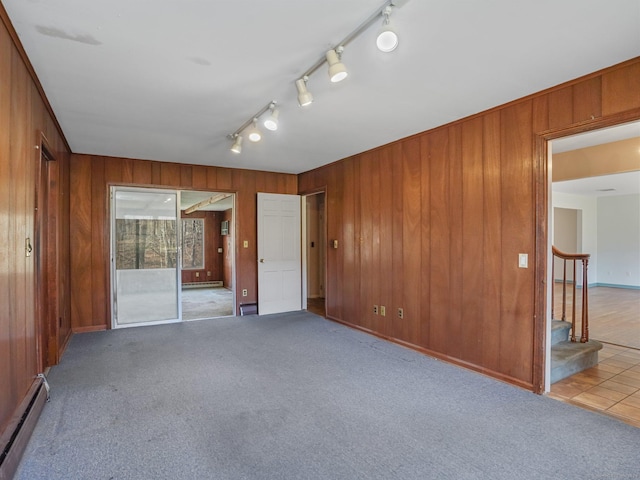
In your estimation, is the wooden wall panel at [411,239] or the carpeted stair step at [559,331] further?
the wooden wall panel at [411,239]

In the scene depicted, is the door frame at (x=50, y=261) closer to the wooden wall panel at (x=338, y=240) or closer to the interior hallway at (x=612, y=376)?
the wooden wall panel at (x=338, y=240)

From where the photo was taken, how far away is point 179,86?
270 cm

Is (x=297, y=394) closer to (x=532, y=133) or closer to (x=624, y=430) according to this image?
(x=624, y=430)

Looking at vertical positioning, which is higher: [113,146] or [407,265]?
[113,146]

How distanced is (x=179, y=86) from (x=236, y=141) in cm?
132

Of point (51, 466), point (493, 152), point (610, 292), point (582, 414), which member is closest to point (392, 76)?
point (493, 152)

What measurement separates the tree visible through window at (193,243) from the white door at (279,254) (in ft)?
16.2

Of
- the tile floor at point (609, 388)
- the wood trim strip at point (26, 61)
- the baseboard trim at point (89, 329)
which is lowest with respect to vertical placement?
the tile floor at point (609, 388)

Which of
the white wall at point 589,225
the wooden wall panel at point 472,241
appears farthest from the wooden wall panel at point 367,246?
the white wall at point 589,225

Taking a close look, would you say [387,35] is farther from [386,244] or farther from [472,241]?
[386,244]

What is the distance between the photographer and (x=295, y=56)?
2252 millimetres

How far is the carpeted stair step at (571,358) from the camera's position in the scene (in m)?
3.16

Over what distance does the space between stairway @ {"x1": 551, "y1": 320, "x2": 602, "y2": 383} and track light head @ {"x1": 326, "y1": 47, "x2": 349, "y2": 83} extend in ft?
10.0

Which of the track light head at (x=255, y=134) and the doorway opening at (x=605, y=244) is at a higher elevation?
the track light head at (x=255, y=134)
